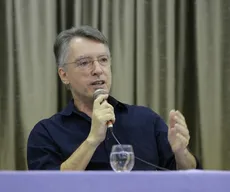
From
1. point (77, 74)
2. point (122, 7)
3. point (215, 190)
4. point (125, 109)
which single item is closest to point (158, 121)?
point (125, 109)

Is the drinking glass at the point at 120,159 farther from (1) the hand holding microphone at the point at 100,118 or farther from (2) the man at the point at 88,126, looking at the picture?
(2) the man at the point at 88,126

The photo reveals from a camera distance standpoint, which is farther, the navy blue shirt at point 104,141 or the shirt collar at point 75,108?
the shirt collar at point 75,108

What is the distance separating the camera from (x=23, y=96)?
2.43m

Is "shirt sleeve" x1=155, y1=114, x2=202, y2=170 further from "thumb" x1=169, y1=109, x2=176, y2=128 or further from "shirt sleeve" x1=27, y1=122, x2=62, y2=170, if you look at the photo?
"shirt sleeve" x1=27, y1=122, x2=62, y2=170

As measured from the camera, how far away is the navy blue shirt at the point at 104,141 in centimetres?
187

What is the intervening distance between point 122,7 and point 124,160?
126cm

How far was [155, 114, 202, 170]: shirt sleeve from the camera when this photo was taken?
6.32ft

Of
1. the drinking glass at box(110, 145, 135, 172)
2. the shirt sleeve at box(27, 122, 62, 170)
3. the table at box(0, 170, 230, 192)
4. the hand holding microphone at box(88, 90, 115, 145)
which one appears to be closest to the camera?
the table at box(0, 170, 230, 192)

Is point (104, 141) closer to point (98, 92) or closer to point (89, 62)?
point (98, 92)

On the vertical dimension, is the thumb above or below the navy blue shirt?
above

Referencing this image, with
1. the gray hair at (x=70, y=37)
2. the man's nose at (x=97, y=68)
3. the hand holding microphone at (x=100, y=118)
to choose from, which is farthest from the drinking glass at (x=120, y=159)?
the gray hair at (x=70, y=37)

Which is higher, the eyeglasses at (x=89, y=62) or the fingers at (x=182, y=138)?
the eyeglasses at (x=89, y=62)

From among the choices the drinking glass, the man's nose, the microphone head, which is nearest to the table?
the drinking glass

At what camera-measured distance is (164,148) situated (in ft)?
6.46
